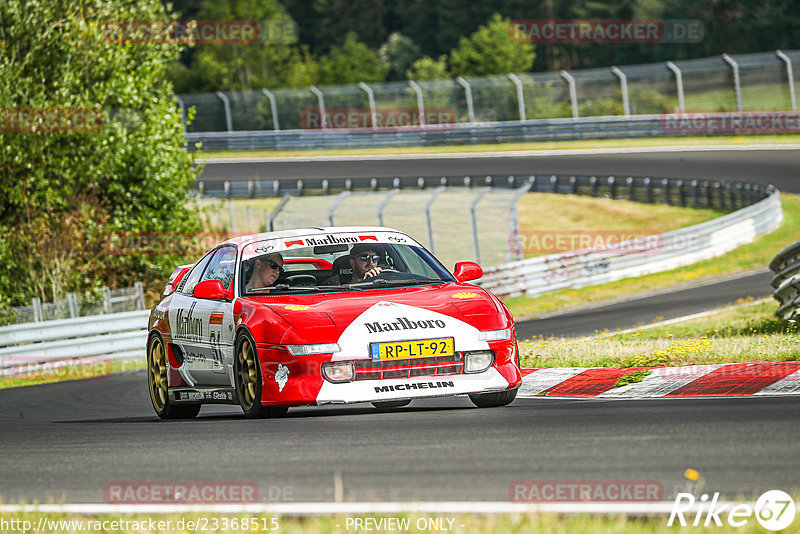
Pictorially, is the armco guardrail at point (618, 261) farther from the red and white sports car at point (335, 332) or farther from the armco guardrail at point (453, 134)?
the armco guardrail at point (453, 134)

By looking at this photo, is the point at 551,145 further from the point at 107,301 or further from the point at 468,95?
the point at 107,301

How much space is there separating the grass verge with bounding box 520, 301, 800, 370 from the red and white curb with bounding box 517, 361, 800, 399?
1.46ft

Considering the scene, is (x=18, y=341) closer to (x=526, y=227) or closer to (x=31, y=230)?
(x=31, y=230)

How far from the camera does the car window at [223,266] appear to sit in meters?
9.45

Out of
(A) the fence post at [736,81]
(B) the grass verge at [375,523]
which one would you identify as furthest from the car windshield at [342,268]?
(A) the fence post at [736,81]

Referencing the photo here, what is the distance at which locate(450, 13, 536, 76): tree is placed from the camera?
6612 centimetres

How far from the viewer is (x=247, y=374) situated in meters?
8.51

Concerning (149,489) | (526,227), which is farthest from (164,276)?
(149,489)

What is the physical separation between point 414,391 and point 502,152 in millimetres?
39520

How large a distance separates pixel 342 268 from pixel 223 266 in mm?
998

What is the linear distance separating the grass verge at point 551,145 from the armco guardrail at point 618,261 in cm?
1582

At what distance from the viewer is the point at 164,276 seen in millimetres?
27250

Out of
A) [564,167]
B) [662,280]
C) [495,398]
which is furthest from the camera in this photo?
[564,167]

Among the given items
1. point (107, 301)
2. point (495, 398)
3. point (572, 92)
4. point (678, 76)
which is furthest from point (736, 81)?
point (495, 398)
